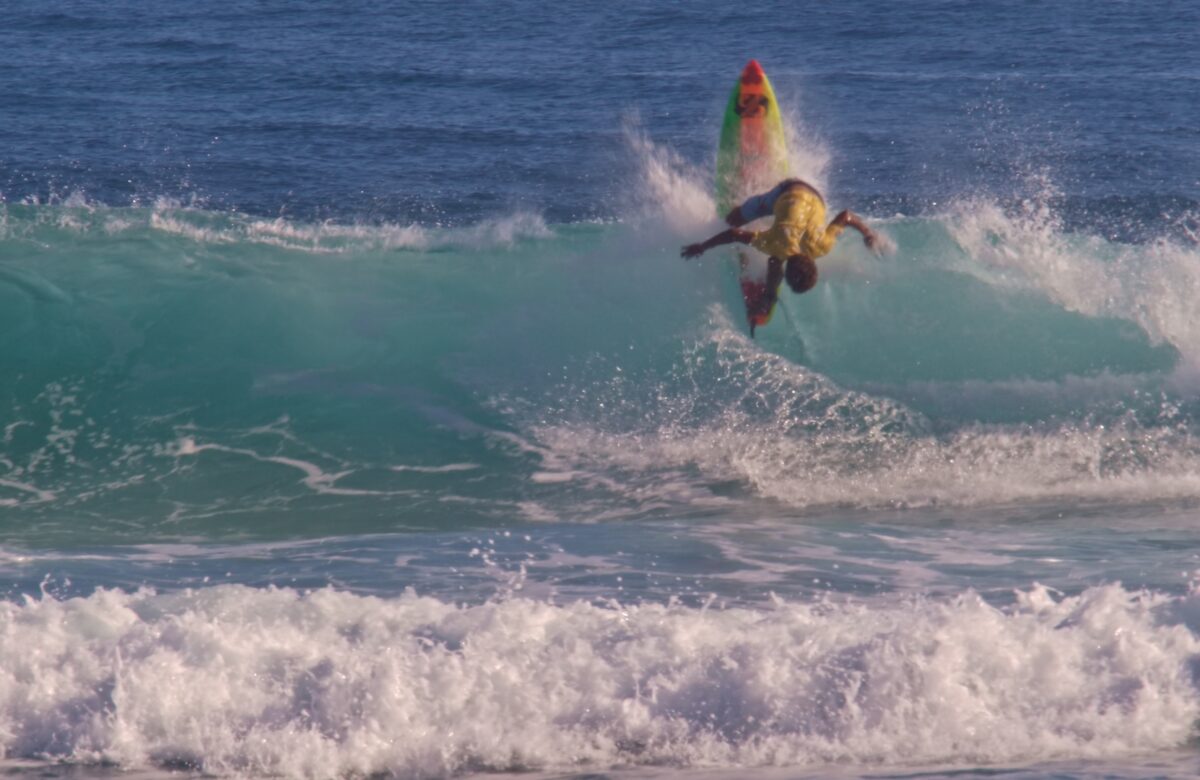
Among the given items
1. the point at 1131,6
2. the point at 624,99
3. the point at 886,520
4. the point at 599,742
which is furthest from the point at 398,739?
the point at 1131,6

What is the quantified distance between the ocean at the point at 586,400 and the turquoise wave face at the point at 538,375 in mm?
40

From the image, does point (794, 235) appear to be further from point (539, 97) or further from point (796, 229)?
point (539, 97)

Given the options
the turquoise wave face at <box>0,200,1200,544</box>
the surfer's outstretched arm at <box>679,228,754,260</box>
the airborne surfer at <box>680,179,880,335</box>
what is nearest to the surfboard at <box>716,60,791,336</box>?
the turquoise wave face at <box>0,200,1200,544</box>

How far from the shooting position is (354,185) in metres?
12.9

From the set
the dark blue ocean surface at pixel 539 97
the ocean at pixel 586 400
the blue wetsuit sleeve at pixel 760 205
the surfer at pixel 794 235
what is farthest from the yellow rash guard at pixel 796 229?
the dark blue ocean surface at pixel 539 97

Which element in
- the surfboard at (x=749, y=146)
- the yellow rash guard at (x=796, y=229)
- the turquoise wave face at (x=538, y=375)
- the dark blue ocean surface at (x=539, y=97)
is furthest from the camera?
the dark blue ocean surface at (x=539, y=97)

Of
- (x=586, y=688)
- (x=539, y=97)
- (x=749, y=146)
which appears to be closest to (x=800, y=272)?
(x=749, y=146)

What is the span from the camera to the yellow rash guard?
8.74m

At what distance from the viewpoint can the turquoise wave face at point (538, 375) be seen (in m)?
8.45

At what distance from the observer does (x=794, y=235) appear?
878 cm

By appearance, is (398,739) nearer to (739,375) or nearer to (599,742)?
(599,742)

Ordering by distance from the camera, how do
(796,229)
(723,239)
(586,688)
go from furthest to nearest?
(723,239) → (796,229) → (586,688)

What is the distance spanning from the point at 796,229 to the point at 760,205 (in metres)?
0.58

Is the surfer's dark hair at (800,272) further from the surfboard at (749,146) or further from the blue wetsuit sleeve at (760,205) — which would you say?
the surfboard at (749,146)
